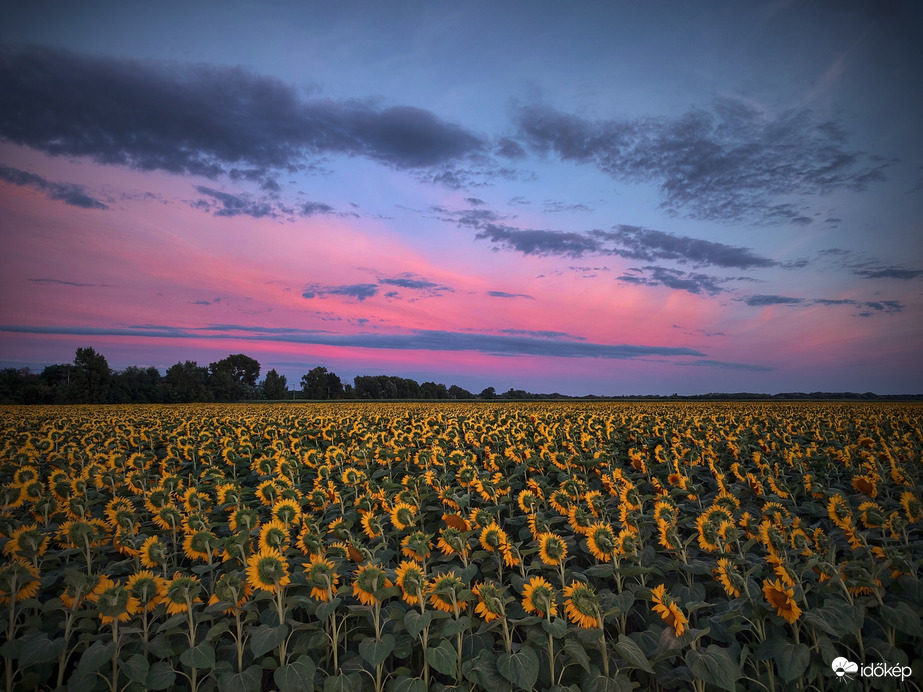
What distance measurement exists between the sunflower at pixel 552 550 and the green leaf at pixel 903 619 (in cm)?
293

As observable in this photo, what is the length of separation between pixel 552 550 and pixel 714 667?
1.79 meters

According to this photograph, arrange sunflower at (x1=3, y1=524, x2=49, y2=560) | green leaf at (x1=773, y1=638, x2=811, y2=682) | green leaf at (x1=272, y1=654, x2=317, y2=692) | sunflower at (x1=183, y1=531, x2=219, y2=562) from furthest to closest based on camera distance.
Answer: sunflower at (x1=183, y1=531, x2=219, y2=562) → sunflower at (x1=3, y1=524, x2=49, y2=560) → green leaf at (x1=272, y1=654, x2=317, y2=692) → green leaf at (x1=773, y1=638, x2=811, y2=682)

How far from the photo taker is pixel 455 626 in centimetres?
457

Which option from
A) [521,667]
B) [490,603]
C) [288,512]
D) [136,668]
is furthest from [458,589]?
[136,668]

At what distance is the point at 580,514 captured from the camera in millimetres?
6219

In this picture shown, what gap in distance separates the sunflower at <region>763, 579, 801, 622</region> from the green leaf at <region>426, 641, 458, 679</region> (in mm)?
3017

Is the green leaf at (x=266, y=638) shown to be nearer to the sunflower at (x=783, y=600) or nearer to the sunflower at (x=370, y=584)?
the sunflower at (x=370, y=584)

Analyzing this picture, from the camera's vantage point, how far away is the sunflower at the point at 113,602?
14.4 ft

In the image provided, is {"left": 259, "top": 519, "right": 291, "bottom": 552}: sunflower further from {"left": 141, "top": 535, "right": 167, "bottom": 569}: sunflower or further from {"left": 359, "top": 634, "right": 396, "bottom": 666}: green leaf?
{"left": 359, "top": 634, "right": 396, "bottom": 666}: green leaf

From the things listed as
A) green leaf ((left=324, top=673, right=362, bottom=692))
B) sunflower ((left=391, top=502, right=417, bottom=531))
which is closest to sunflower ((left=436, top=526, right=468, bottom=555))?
sunflower ((left=391, top=502, right=417, bottom=531))

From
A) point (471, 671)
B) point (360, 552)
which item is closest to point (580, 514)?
point (471, 671)

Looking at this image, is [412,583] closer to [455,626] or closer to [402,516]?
[455,626]

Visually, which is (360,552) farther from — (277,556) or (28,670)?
(28,670)

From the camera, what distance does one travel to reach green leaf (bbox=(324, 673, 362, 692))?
445 cm
